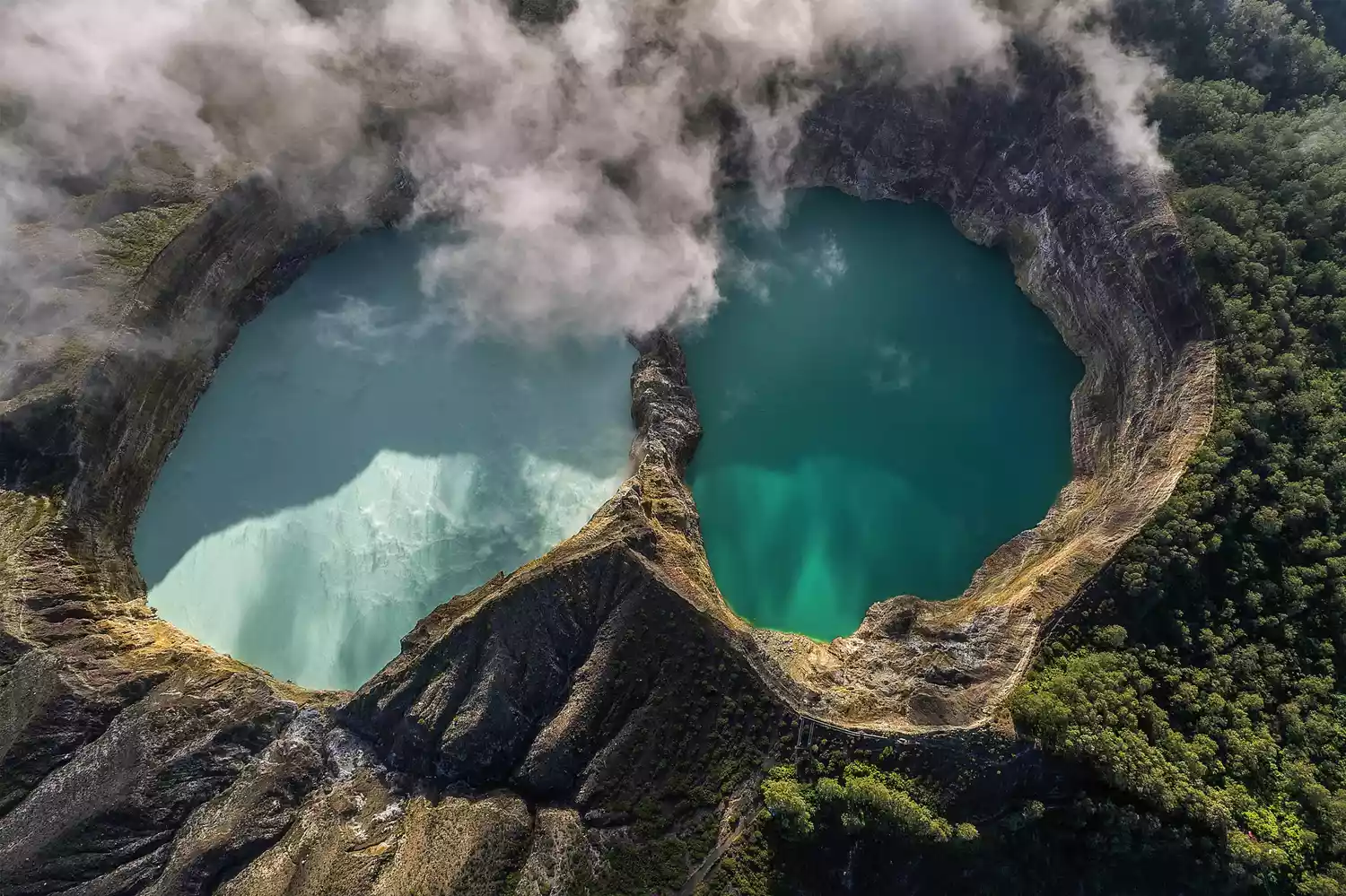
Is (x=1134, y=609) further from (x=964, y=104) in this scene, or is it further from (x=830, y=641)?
(x=964, y=104)

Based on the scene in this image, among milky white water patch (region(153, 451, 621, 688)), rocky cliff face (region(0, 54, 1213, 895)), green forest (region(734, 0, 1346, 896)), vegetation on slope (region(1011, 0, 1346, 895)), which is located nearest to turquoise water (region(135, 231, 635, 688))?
milky white water patch (region(153, 451, 621, 688))

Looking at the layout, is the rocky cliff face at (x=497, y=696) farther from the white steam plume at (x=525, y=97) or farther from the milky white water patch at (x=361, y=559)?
the white steam plume at (x=525, y=97)

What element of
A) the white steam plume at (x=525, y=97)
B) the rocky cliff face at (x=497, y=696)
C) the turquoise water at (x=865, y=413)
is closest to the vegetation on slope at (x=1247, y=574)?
the rocky cliff face at (x=497, y=696)

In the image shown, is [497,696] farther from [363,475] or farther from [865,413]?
[865,413]

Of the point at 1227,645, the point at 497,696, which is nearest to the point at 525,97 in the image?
the point at 497,696

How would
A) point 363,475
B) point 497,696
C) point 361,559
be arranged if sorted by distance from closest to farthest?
point 497,696 < point 361,559 < point 363,475

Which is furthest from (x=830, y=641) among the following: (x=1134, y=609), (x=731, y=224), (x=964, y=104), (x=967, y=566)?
(x=964, y=104)
